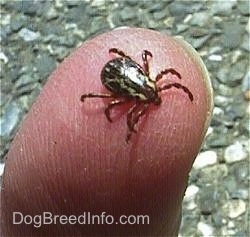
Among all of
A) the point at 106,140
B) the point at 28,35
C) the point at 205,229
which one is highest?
the point at 106,140

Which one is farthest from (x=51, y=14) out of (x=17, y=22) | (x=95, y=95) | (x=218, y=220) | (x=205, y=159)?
(x=95, y=95)

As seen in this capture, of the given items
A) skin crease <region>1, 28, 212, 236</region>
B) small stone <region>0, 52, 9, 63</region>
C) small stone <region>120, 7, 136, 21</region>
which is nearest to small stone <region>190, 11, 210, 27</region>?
small stone <region>120, 7, 136, 21</region>

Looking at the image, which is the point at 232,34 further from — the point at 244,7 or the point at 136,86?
the point at 136,86

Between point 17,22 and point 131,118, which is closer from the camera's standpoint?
point 131,118

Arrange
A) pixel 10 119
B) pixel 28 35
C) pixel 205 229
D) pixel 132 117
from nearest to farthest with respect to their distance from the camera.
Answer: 1. pixel 132 117
2. pixel 205 229
3. pixel 10 119
4. pixel 28 35

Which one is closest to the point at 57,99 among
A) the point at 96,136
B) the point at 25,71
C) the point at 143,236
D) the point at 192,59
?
the point at 96,136

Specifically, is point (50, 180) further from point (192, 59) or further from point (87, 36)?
point (87, 36)
